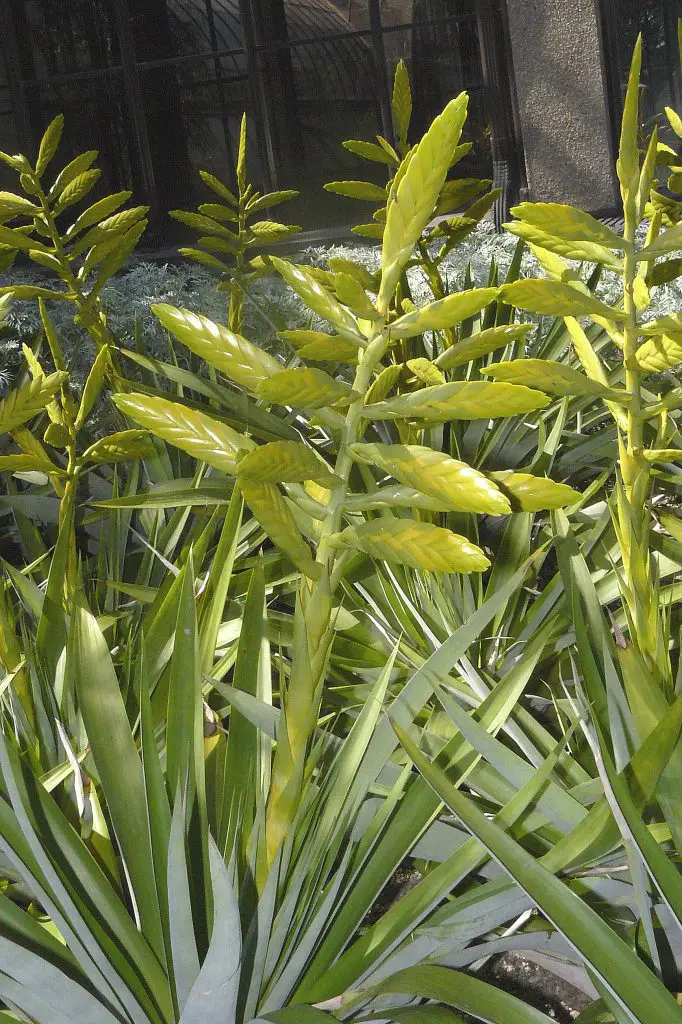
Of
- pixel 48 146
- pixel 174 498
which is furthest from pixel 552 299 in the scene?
pixel 48 146

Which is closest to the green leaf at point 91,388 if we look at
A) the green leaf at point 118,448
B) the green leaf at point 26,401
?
the green leaf at point 118,448

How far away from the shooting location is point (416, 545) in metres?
0.44

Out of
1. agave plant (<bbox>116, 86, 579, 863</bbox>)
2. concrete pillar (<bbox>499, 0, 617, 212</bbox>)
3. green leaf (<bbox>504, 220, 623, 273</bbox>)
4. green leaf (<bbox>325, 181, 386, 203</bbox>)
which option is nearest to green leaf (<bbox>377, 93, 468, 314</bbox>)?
agave plant (<bbox>116, 86, 579, 863</bbox>)

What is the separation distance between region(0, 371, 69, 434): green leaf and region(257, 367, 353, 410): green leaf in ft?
0.92

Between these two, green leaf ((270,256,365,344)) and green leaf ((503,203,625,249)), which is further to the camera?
green leaf ((503,203,625,249))

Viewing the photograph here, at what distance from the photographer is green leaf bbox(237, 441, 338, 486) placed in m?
0.42

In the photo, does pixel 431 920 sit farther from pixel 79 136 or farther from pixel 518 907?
pixel 79 136

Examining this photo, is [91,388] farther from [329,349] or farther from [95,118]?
[95,118]

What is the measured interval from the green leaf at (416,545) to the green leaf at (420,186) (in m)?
0.13

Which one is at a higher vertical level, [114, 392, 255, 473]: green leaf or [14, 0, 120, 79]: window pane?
[14, 0, 120, 79]: window pane

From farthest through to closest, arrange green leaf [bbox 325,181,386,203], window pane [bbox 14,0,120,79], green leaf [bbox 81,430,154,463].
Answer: window pane [bbox 14,0,120,79] < green leaf [bbox 325,181,386,203] < green leaf [bbox 81,430,154,463]

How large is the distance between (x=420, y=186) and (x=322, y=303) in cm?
9

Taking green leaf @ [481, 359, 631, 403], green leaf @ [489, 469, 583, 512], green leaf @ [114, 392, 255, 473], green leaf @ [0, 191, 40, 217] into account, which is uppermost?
green leaf @ [0, 191, 40, 217]

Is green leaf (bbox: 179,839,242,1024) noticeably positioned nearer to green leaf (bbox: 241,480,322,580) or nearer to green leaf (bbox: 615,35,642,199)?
green leaf (bbox: 241,480,322,580)
